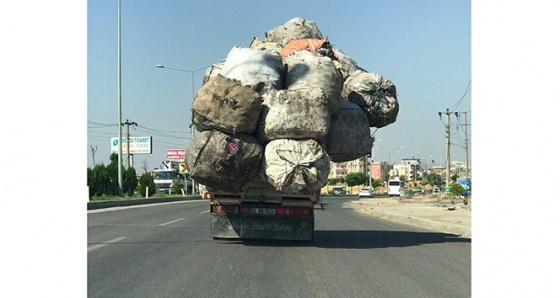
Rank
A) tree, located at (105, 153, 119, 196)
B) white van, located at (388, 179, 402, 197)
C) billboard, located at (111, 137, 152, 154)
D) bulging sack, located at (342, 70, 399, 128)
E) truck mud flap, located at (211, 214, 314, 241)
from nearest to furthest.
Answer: truck mud flap, located at (211, 214, 314, 241) < bulging sack, located at (342, 70, 399, 128) < tree, located at (105, 153, 119, 196) < billboard, located at (111, 137, 152, 154) < white van, located at (388, 179, 402, 197)

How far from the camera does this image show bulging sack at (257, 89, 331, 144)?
1096 cm

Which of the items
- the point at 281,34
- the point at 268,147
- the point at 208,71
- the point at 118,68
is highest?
the point at 118,68

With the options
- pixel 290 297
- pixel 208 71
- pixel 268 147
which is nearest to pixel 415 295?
pixel 290 297

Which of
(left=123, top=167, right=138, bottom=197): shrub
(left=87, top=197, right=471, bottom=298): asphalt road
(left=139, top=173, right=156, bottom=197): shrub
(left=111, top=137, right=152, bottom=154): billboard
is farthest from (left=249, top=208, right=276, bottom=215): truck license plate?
(left=111, top=137, right=152, bottom=154): billboard

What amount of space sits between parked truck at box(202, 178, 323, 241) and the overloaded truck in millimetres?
18

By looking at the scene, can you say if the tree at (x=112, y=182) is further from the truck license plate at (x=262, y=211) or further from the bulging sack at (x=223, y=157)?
the bulging sack at (x=223, y=157)

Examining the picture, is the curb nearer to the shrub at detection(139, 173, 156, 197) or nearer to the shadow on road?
the shrub at detection(139, 173, 156, 197)

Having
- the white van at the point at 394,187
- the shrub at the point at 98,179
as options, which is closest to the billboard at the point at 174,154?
the white van at the point at 394,187

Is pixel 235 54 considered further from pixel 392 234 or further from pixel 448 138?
pixel 448 138

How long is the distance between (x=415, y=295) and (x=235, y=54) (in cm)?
596

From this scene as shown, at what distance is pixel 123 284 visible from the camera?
327 inches

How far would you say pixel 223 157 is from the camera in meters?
11.1

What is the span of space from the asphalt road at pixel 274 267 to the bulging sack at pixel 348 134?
1805mm

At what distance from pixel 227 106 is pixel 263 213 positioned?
2.72 m
